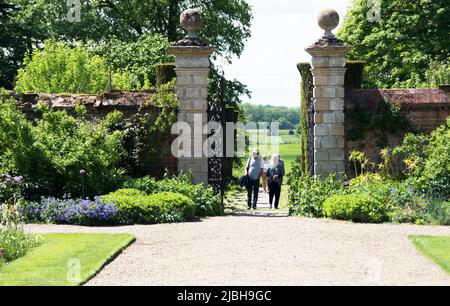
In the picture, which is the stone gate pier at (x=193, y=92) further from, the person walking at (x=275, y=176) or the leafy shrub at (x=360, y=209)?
the leafy shrub at (x=360, y=209)

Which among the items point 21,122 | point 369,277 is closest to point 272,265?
point 369,277

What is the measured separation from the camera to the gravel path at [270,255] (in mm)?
9273

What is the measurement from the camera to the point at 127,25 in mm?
36594

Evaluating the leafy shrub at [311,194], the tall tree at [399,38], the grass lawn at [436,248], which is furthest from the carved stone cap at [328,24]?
the tall tree at [399,38]

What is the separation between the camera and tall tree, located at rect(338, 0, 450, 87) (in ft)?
92.3

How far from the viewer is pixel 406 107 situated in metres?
17.2

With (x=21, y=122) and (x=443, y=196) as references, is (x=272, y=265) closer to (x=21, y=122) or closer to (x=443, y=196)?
(x=443, y=196)

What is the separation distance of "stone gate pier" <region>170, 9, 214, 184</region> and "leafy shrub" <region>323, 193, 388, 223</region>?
126 inches

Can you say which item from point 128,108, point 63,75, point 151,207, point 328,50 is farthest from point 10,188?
point 63,75

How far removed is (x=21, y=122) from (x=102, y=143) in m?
1.53

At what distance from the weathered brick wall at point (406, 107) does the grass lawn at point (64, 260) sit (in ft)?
21.9

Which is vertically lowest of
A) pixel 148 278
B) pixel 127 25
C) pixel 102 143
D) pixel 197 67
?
pixel 148 278

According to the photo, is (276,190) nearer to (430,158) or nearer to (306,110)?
(306,110)

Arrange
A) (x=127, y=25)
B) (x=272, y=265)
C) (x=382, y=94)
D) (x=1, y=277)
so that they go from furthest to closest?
(x=127, y=25) < (x=382, y=94) < (x=272, y=265) < (x=1, y=277)
